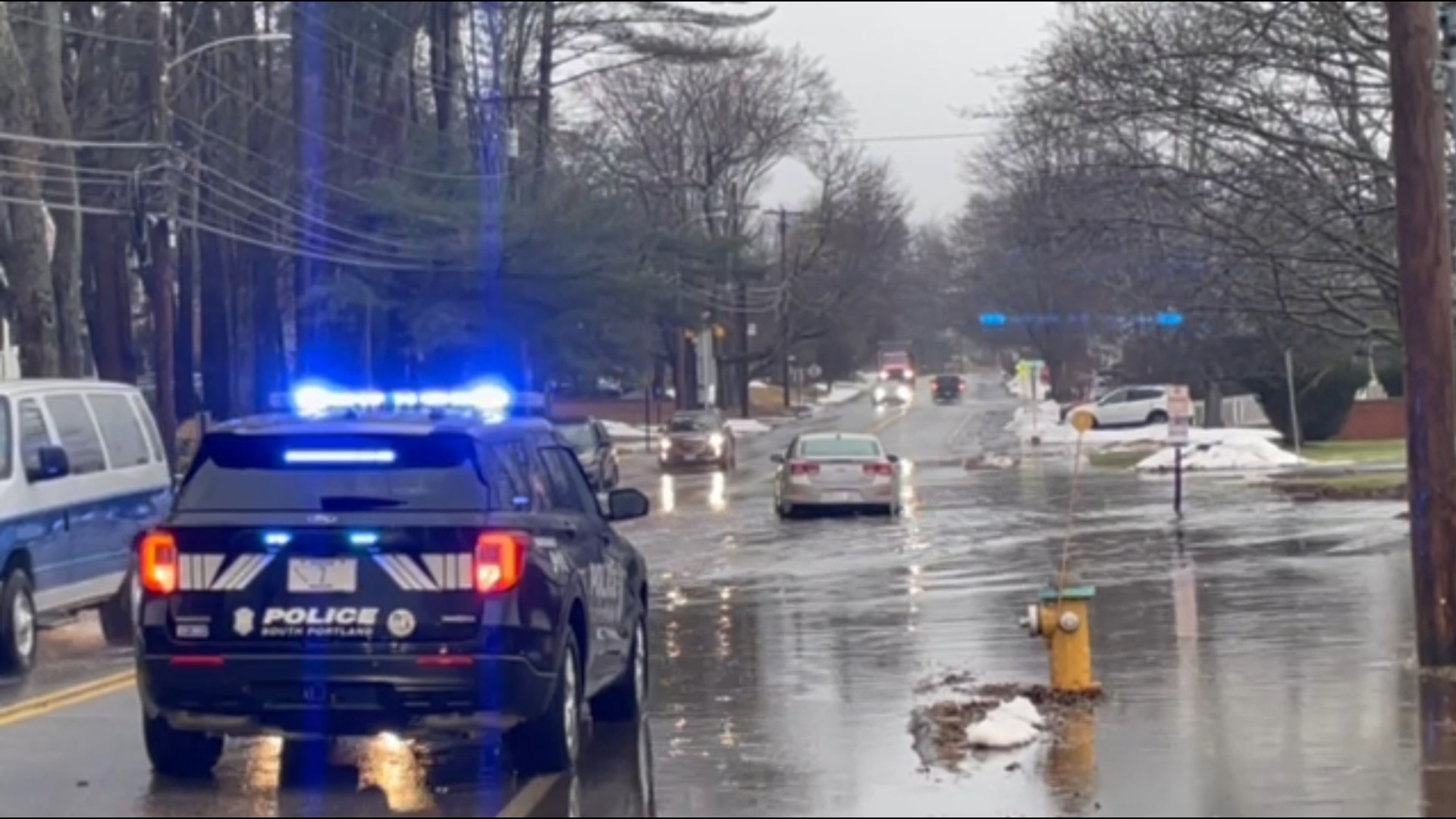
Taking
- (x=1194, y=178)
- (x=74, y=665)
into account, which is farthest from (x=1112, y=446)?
(x=74, y=665)

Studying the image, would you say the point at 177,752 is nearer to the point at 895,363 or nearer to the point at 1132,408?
the point at 1132,408

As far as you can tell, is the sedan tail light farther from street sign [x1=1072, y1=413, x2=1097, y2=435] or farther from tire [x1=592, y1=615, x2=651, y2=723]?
street sign [x1=1072, y1=413, x2=1097, y2=435]

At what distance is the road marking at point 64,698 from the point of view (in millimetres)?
12703

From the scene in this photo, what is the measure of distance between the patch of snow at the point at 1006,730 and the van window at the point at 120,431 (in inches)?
349

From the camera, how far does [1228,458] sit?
45.9m

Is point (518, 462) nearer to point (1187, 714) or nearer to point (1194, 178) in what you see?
point (1187, 714)

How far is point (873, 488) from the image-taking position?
3288cm

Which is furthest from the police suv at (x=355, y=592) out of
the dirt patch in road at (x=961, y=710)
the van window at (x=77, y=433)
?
the van window at (x=77, y=433)

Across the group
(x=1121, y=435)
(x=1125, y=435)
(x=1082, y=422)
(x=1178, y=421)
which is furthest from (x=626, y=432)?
(x=1082, y=422)

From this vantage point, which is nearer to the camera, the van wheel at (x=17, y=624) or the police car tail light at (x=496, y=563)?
the police car tail light at (x=496, y=563)

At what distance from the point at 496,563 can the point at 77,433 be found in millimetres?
8330

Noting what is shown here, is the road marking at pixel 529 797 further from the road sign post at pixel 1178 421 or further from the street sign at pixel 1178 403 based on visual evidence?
the street sign at pixel 1178 403

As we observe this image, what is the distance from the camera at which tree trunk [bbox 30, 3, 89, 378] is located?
114 feet

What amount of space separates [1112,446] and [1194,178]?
119 ft
